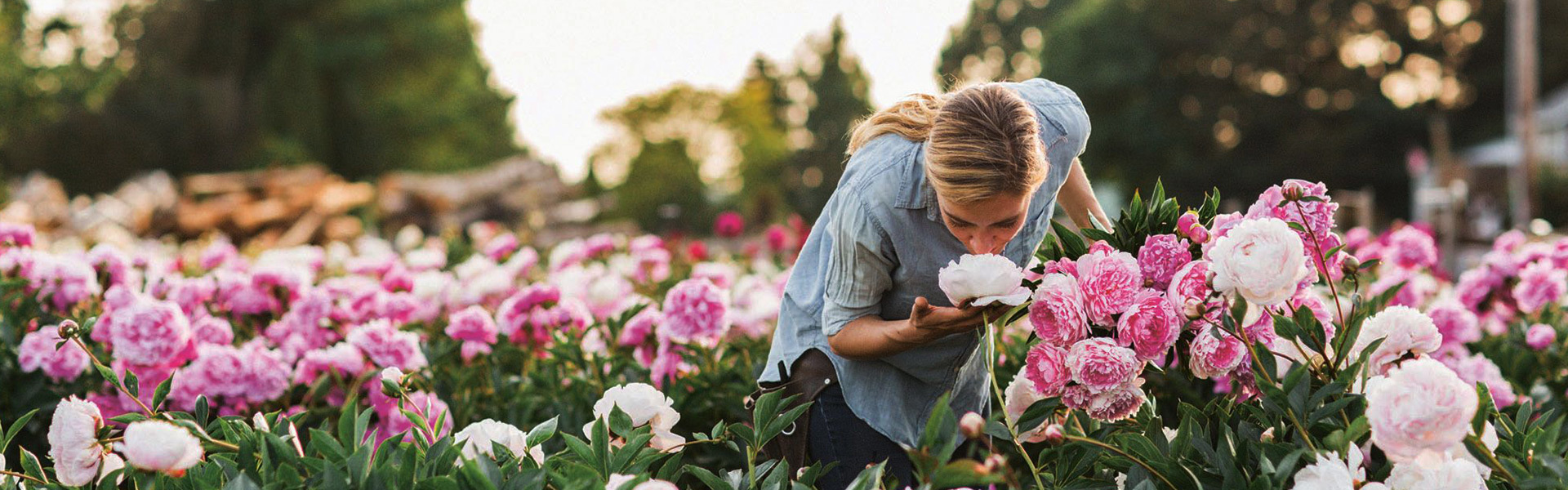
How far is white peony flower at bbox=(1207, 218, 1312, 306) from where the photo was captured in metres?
1.54

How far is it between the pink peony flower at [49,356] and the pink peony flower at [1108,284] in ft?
8.36

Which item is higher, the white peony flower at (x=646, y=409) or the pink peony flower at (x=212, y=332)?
the white peony flower at (x=646, y=409)

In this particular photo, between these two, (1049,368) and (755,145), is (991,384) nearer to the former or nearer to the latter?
(1049,368)

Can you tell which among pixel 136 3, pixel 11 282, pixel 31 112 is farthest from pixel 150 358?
pixel 136 3

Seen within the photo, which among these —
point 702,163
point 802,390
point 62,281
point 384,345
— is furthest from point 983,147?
point 702,163

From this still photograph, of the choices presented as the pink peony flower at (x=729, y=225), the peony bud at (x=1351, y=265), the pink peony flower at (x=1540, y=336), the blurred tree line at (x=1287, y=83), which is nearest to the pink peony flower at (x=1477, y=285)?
the pink peony flower at (x=1540, y=336)

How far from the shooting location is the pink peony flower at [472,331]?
306 cm

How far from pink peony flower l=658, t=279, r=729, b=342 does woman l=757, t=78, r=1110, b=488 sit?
580 mm

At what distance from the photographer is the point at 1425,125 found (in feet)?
91.0

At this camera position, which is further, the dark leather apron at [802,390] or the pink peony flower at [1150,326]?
the dark leather apron at [802,390]

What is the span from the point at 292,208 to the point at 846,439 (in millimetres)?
10475

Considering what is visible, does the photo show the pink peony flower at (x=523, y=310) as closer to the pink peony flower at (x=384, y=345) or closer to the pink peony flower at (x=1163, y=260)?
the pink peony flower at (x=384, y=345)

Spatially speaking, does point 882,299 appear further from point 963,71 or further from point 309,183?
point 963,71

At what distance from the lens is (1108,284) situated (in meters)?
1.70
